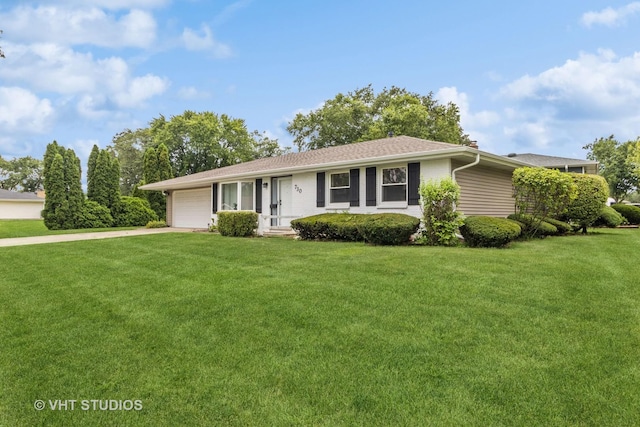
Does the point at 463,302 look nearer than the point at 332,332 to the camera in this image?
No

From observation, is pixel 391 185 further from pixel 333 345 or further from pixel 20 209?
pixel 20 209

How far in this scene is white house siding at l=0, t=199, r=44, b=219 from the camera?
3469cm

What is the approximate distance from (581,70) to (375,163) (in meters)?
14.8

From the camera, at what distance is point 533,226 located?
1017cm

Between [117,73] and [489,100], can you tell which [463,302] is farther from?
[117,73]

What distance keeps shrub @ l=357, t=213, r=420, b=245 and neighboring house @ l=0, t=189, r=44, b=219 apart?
3999 centimetres

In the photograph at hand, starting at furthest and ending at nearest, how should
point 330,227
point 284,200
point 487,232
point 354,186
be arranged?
point 284,200
point 354,186
point 330,227
point 487,232

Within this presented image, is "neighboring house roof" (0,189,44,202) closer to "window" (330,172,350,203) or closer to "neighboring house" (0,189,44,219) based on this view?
"neighboring house" (0,189,44,219)

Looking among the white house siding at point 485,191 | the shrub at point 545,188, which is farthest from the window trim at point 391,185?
the shrub at point 545,188

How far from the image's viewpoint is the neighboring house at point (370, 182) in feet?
34.5

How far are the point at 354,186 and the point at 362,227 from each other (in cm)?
290

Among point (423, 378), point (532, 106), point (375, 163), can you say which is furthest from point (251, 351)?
point (532, 106)

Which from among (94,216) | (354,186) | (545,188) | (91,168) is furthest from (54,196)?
(545,188)

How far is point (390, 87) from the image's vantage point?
1278 inches
